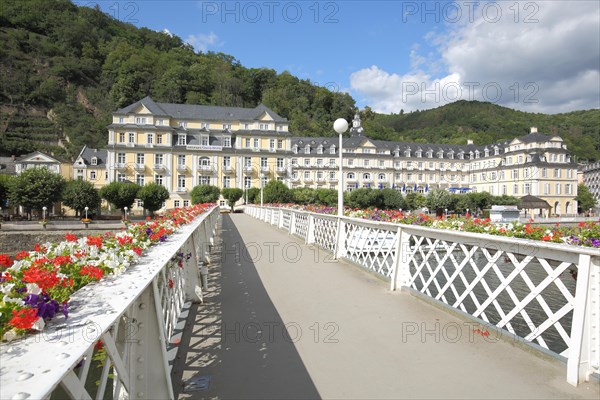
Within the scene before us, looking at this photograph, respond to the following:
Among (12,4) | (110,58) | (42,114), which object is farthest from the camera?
(12,4)

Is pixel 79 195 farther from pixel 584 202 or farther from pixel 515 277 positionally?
pixel 584 202

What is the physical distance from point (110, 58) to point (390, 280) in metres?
117

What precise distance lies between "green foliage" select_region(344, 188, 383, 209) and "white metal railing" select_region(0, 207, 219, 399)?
56.7 metres

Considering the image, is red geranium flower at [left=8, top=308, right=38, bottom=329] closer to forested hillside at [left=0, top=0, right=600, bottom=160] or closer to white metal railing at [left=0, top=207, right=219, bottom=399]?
white metal railing at [left=0, top=207, right=219, bottom=399]

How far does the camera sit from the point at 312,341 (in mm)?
4215

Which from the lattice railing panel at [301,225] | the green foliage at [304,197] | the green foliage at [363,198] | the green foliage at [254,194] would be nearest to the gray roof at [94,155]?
the green foliage at [254,194]

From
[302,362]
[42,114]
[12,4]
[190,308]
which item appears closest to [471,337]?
[302,362]

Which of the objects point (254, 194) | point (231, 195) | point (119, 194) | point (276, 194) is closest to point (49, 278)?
point (119, 194)

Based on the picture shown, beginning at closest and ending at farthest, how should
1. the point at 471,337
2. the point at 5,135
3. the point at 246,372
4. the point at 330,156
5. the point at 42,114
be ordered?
the point at 246,372 → the point at 471,337 → the point at 330,156 → the point at 5,135 → the point at 42,114

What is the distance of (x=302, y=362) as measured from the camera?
3.67 meters

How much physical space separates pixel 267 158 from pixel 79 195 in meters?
31.6

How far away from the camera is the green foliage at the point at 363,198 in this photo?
196 feet

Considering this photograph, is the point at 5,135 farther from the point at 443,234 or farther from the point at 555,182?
the point at 555,182

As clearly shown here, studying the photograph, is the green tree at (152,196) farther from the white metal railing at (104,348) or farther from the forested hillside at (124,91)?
the white metal railing at (104,348)
